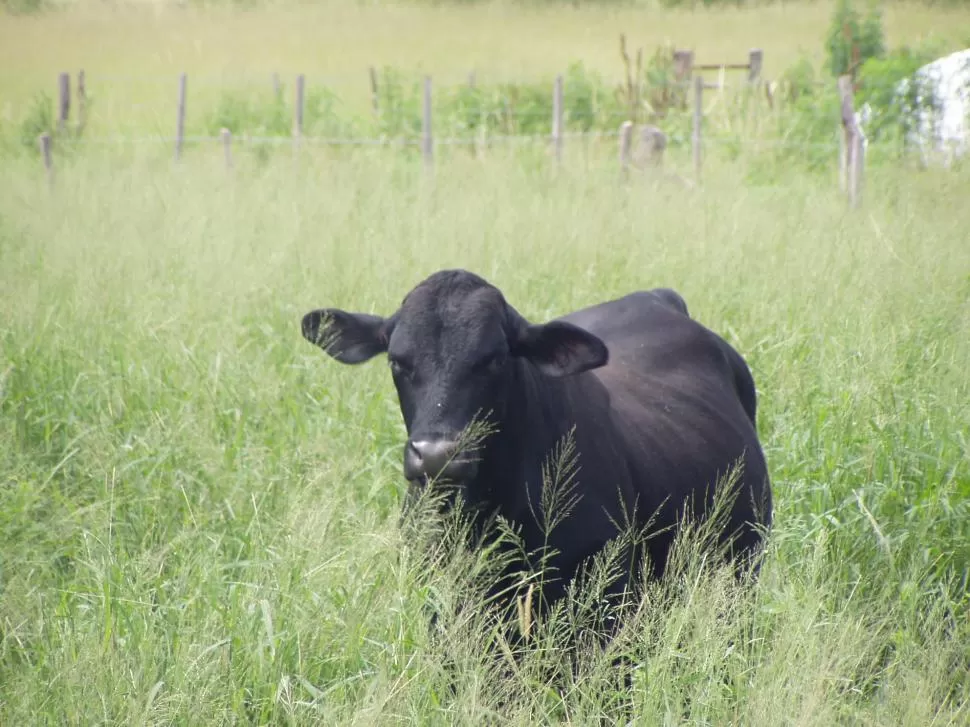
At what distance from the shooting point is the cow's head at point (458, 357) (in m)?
2.91

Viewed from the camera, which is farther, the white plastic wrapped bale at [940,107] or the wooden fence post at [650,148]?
the wooden fence post at [650,148]

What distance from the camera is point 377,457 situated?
4336 millimetres

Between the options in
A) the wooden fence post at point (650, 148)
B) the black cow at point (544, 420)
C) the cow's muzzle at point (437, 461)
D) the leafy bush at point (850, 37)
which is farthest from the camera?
the leafy bush at point (850, 37)

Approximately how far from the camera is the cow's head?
2906 millimetres

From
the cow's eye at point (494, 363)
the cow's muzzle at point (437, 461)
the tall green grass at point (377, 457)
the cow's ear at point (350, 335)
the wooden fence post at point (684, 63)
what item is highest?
the cow's eye at point (494, 363)

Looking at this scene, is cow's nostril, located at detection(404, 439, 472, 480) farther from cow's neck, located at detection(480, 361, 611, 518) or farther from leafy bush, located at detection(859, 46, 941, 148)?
leafy bush, located at detection(859, 46, 941, 148)

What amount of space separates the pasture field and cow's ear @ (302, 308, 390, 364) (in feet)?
1.47

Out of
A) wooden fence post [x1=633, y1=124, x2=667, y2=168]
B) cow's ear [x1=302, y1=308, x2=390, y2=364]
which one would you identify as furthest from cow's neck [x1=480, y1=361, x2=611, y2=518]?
wooden fence post [x1=633, y1=124, x2=667, y2=168]

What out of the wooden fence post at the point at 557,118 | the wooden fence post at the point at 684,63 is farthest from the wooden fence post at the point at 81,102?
the wooden fence post at the point at 684,63

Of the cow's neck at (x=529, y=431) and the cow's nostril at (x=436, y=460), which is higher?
the cow's nostril at (x=436, y=460)

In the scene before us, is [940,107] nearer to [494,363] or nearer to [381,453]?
[381,453]

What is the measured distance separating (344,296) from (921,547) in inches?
126

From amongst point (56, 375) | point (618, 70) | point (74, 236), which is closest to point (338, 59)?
point (618, 70)

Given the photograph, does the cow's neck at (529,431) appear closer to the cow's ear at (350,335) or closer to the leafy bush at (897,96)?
the cow's ear at (350,335)
